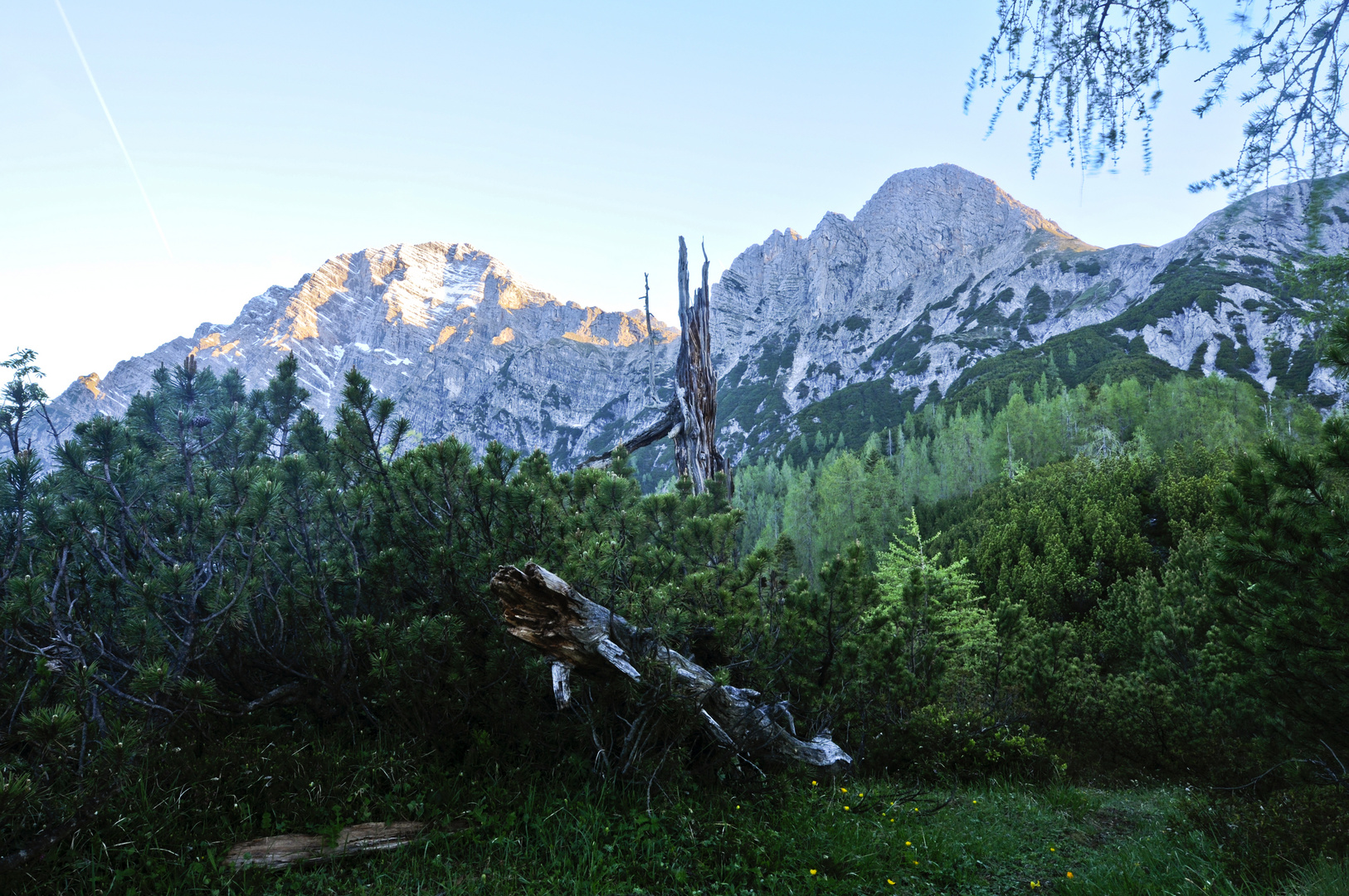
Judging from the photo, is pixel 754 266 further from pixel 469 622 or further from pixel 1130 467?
pixel 469 622

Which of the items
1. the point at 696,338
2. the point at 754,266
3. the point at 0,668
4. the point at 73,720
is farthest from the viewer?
the point at 754,266

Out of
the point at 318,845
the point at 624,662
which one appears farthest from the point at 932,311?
the point at 318,845

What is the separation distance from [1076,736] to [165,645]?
A: 11192mm

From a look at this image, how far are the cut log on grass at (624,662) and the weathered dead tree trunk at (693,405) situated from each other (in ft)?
11.6

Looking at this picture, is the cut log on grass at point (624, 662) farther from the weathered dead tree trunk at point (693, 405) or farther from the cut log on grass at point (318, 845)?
the weathered dead tree trunk at point (693, 405)

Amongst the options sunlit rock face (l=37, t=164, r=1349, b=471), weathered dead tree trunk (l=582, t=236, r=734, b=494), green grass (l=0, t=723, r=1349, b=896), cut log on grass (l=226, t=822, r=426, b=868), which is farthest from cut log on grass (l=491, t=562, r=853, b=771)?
sunlit rock face (l=37, t=164, r=1349, b=471)

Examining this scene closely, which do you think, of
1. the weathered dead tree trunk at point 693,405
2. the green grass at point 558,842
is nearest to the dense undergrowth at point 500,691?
the green grass at point 558,842

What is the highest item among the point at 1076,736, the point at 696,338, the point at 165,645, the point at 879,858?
the point at 696,338

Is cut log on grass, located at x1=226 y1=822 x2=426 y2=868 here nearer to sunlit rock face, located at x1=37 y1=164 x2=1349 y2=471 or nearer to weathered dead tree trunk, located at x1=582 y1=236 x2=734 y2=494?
weathered dead tree trunk, located at x1=582 y1=236 x2=734 y2=494

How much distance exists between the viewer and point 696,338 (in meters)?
8.87

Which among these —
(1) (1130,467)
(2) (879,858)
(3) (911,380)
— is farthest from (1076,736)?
(3) (911,380)

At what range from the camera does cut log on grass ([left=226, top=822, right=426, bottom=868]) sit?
123 inches

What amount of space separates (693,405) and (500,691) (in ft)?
16.2

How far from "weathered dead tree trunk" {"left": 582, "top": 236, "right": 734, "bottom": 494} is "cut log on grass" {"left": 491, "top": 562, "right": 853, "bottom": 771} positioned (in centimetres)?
352
